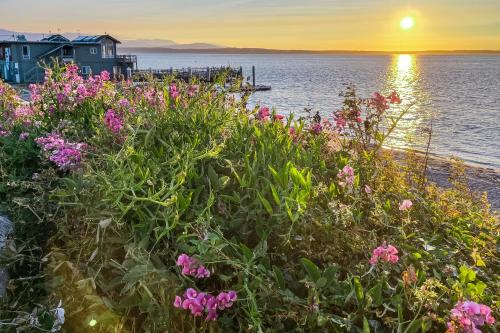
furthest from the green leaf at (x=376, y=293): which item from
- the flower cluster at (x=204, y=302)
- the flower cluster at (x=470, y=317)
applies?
the flower cluster at (x=204, y=302)

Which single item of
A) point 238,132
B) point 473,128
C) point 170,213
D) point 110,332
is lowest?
point 473,128

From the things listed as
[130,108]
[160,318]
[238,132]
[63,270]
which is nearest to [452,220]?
[238,132]

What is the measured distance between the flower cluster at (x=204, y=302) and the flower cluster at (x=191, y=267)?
98 millimetres

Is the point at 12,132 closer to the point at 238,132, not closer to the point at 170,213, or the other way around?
the point at 238,132

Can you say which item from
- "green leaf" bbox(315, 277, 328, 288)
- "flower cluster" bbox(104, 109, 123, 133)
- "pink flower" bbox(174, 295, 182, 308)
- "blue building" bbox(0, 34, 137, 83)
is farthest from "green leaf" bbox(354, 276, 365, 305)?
"blue building" bbox(0, 34, 137, 83)

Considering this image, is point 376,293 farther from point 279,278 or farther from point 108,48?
point 108,48

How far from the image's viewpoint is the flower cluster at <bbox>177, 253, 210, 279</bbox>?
218cm

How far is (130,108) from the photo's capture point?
13.9 ft

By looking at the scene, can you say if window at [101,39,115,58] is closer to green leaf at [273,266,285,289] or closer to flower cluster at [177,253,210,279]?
flower cluster at [177,253,210,279]

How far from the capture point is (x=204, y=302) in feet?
6.91

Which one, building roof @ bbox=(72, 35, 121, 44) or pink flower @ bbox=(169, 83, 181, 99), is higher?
building roof @ bbox=(72, 35, 121, 44)

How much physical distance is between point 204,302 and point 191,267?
0.19m

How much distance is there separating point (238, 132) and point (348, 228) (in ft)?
3.99

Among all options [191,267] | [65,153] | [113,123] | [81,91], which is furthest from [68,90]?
[191,267]
